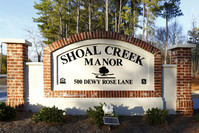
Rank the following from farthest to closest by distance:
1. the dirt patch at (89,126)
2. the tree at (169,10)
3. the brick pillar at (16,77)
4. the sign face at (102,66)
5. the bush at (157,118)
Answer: the tree at (169,10)
the sign face at (102,66)
the brick pillar at (16,77)
the bush at (157,118)
the dirt patch at (89,126)

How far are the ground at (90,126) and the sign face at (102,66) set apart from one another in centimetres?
121

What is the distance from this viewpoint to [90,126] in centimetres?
403

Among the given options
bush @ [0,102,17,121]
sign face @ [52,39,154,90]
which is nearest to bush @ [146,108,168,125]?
sign face @ [52,39,154,90]

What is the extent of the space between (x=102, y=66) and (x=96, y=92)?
3.15ft

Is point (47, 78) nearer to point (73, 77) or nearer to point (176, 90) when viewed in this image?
point (73, 77)

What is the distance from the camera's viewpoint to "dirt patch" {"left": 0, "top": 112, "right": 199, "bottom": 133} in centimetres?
382

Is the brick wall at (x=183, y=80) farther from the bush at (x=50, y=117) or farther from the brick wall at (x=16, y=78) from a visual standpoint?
the brick wall at (x=16, y=78)

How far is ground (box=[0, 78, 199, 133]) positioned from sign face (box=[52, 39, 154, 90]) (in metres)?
1.21

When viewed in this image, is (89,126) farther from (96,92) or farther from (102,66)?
(102,66)

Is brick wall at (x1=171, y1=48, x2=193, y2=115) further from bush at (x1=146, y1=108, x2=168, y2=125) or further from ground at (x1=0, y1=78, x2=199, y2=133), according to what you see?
bush at (x1=146, y1=108, x2=168, y2=125)

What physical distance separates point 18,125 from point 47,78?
66.2 inches

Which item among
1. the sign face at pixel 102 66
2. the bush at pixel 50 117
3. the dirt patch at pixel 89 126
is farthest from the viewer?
the sign face at pixel 102 66

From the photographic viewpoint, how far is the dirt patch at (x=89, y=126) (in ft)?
12.5

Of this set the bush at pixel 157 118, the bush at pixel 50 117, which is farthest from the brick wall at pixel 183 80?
the bush at pixel 50 117
